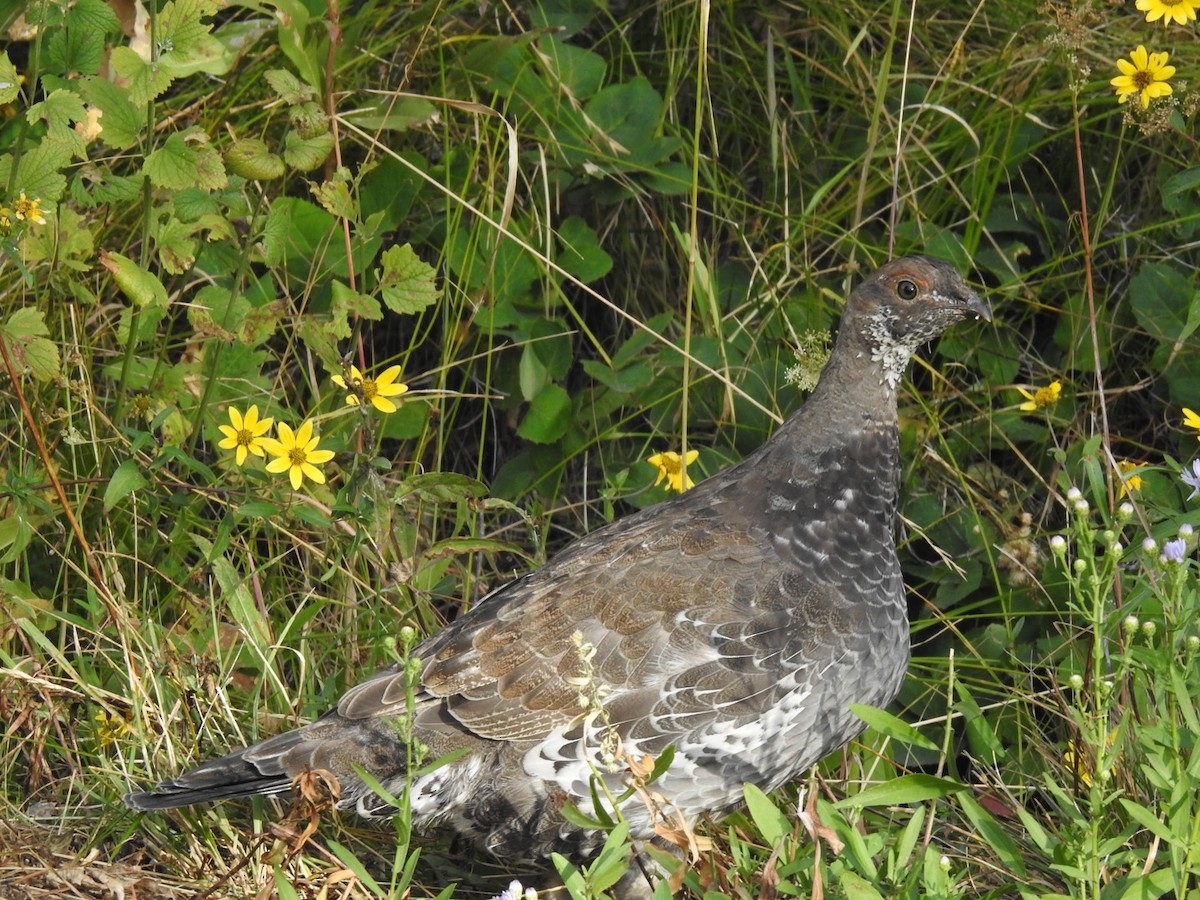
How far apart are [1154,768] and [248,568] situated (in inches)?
92.4

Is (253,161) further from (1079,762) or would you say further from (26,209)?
(1079,762)

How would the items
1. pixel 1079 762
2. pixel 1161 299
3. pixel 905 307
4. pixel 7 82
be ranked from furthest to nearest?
pixel 1161 299, pixel 905 307, pixel 7 82, pixel 1079 762

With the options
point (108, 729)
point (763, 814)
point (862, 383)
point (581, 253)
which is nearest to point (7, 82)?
point (108, 729)

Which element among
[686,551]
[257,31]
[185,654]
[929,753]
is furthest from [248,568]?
[929,753]

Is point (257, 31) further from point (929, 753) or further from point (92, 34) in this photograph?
point (929, 753)

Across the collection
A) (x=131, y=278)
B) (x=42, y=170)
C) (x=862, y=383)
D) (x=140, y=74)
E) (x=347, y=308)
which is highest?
(x=140, y=74)

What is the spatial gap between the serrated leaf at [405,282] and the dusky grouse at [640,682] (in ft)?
2.50

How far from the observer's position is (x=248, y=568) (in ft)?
13.4

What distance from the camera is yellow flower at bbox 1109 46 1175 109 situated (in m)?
3.67

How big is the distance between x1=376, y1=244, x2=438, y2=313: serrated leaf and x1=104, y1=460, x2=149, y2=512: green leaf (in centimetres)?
74

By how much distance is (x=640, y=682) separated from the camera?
10.8 feet

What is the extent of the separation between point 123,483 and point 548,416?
1.42 metres

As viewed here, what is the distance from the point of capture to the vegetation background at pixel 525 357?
347 cm

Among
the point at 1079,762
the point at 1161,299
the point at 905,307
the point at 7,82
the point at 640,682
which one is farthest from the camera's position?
Answer: the point at 1161,299
